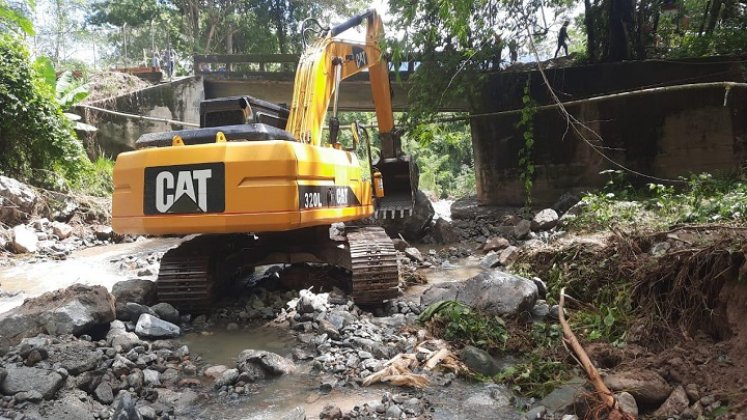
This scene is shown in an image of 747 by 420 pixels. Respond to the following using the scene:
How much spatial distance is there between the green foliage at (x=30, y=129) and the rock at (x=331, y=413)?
34.7ft

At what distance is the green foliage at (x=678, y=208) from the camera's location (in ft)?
17.0

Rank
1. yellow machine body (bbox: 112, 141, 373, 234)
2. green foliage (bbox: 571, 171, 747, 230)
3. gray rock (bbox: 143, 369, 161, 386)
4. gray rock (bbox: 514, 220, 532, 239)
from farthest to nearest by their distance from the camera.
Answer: gray rock (bbox: 514, 220, 532, 239), green foliage (bbox: 571, 171, 747, 230), yellow machine body (bbox: 112, 141, 373, 234), gray rock (bbox: 143, 369, 161, 386)

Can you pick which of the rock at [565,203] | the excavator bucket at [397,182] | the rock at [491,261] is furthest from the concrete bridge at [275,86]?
the rock at [491,261]

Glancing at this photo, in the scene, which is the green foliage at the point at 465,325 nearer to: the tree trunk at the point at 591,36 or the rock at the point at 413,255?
the rock at the point at 413,255

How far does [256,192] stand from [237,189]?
0.47 feet

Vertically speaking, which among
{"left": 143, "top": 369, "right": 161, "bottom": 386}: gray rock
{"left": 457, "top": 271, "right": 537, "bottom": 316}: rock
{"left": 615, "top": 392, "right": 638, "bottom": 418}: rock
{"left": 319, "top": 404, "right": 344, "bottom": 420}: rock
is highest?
{"left": 457, "top": 271, "right": 537, "bottom": 316}: rock

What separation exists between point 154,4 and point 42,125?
13.1 m

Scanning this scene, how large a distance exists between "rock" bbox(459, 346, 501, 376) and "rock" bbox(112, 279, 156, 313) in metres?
2.87

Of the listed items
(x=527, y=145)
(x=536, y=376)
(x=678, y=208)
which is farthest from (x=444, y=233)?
(x=536, y=376)

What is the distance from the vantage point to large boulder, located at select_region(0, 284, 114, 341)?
3.52m

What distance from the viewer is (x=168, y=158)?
405 cm

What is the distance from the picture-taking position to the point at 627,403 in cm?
245

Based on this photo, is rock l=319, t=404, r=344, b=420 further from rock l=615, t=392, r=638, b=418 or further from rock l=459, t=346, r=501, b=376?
rock l=615, t=392, r=638, b=418

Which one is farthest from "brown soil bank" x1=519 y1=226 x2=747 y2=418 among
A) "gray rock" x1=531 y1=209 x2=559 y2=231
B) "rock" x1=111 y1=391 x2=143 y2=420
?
"gray rock" x1=531 y1=209 x2=559 y2=231
